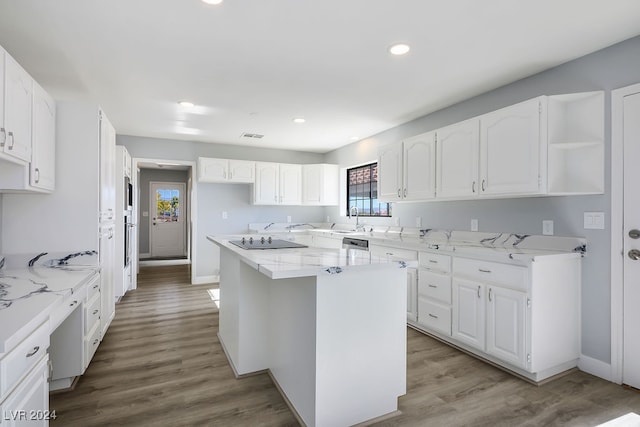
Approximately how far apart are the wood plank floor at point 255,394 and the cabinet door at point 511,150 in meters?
1.41

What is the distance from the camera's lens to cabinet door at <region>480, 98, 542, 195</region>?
2.52m

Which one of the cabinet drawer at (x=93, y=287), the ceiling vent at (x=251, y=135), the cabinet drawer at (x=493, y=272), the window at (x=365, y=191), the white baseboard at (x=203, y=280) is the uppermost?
the ceiling vent at (x=251, y=135)

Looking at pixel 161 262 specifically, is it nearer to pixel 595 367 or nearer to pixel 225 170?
pixel 225 170

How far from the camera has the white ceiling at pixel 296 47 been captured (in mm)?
2014

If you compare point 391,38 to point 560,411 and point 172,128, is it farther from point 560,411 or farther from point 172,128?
point 172,128

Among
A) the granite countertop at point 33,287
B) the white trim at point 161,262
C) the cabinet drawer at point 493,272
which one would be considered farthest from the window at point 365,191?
the white trim at point 161,262

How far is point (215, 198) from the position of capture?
19.2 feet

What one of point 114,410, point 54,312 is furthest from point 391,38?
point 114,410

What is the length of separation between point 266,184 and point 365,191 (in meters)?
1.67

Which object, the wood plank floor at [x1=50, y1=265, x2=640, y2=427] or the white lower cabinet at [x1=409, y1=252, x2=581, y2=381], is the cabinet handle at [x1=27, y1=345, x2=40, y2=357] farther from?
the white lower cabinet at [x1=409, y1=252, x2=581, y2=381]

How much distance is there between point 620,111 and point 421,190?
1679 millimetres

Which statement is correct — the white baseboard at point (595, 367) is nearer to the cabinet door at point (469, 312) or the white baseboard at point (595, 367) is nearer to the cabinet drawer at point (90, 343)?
the cabinet door at point (469, 312)

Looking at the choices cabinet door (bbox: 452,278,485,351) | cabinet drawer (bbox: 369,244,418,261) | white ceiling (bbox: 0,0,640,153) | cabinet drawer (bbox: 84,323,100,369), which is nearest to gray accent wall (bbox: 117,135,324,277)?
white ceiling (bbox: 0,0,640,153)

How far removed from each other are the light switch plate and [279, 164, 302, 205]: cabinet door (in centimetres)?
423
